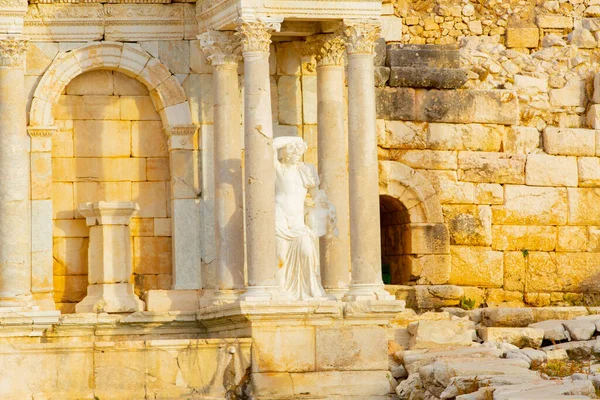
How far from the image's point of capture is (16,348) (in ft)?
62.0

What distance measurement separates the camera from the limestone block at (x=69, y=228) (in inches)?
842

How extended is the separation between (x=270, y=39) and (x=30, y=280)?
443 centimetres

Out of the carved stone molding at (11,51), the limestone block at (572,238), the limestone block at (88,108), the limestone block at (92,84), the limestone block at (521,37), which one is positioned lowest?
the limestone block at (572,238)

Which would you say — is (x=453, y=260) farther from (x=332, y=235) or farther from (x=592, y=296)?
(x=332, y=235)

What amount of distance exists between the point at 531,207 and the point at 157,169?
22.4ft

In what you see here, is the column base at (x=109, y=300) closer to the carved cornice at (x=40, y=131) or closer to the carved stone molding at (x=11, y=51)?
the carved cornice at (x=40, y=131)

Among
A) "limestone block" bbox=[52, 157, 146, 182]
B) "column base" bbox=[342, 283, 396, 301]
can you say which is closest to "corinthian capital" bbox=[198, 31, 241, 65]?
"limestone block" bbox=[52, 157, 146, 182]

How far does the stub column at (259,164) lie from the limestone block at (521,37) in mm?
7955

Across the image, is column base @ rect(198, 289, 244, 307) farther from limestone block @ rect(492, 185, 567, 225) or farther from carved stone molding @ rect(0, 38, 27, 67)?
limestone block @ rect(492, 185, 567, 225)

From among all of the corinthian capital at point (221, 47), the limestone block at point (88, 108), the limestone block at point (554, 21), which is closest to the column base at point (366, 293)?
the corinthian capital at point (221, 47)

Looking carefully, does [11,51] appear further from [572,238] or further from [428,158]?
[572,238]

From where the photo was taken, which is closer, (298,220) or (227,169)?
(298,220)

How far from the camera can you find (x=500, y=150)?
25625mm

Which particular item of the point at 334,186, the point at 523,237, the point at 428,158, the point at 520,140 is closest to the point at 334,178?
the point at 334,186
